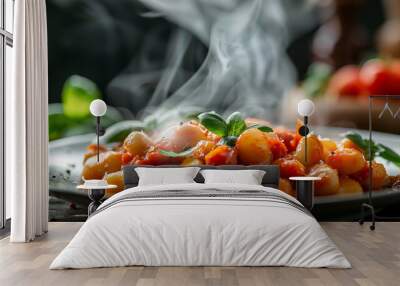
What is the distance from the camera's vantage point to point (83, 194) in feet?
Result: 24.5

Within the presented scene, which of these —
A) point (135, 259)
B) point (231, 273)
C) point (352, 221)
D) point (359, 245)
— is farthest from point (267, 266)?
point (352, 221)

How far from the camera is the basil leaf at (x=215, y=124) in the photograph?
7.39m

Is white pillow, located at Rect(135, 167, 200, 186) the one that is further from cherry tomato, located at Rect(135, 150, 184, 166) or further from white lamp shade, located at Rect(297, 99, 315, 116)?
white lamp shade, located at Rect(297, 99, 315, 116)

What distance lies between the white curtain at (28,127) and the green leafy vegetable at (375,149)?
3.58m

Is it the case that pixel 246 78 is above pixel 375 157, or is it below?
above

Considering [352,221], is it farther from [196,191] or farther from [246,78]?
[196,191]

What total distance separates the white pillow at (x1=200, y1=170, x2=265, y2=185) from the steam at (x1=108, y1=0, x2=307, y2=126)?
38.1 inches

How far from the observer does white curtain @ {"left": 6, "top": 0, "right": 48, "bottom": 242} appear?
5961 mm

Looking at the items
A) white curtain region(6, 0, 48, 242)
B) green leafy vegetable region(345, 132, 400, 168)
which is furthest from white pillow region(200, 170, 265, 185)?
white curtain region(6, 0, 48, 242)

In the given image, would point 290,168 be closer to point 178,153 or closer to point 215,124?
point 215,124

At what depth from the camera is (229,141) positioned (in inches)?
288

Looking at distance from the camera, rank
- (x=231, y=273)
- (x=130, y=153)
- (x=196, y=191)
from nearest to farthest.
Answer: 1. (x=231, y=273)
2. (x=196, y=191)
3. (x=130, y=153)

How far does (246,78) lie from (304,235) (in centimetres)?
321

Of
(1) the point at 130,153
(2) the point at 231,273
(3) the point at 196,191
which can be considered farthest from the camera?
(1) the point at 130,153
